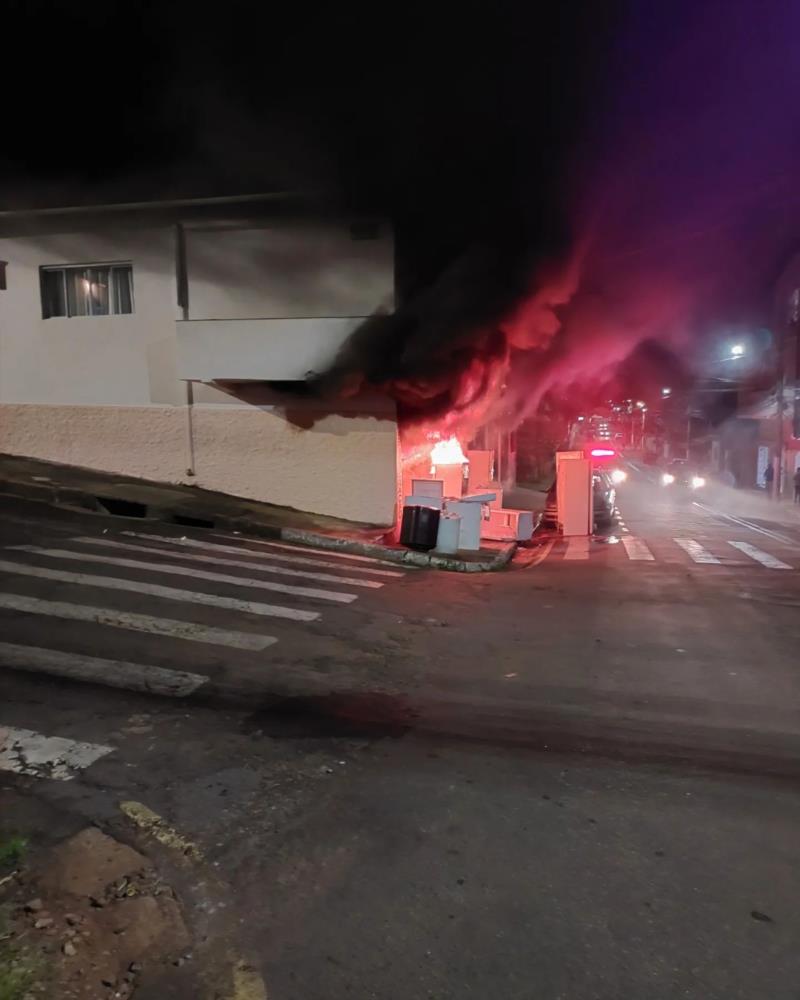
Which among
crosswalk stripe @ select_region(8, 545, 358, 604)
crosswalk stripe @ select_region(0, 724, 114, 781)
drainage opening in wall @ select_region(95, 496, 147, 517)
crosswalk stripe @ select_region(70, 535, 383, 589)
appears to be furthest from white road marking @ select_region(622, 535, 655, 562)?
crosswalk stripe @ select_region(0, 724, 114, 781)

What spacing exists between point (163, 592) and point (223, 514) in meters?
5.63

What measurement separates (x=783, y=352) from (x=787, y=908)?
34469 mm

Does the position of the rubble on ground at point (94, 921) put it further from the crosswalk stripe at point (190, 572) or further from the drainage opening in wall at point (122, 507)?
the drainage opening in wall at point (122, 507)

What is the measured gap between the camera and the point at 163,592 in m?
7.87

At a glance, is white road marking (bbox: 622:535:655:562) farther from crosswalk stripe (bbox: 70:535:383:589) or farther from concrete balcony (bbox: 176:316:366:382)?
concrete balcony (bbox: 176:316:366:382)

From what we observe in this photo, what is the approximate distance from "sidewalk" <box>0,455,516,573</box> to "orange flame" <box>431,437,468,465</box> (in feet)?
12.1

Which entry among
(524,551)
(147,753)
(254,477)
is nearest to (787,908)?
(147,753)

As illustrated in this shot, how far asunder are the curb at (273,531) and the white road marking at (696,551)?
3.68m

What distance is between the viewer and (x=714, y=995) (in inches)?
99.4

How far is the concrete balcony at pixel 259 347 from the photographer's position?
13797mm

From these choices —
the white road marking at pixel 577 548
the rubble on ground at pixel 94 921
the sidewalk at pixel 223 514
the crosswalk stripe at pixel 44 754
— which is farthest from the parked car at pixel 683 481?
the rubble on ground at pixel 94 921

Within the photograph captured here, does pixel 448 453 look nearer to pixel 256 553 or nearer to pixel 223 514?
pixel 223 514

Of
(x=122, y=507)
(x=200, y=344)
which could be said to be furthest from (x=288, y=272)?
(x=122, y=507)

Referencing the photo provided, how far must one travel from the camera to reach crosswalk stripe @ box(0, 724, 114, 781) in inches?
158
